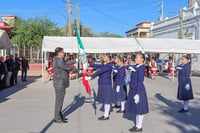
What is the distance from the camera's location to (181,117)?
690 cm

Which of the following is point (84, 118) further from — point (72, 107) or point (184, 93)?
point (184, 93)

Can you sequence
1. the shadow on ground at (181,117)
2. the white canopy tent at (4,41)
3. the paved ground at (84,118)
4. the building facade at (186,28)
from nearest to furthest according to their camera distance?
1. the paved ground at (84,118)
2. the shadow on ground at (181,117)
3. the white canopy tent at (4,41)
4. the building facade at (186,28)

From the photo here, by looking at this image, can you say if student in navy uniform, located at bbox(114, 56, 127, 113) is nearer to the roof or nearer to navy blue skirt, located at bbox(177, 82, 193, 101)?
navy blue skirt, located at bbox(177, 82, 193, 101)

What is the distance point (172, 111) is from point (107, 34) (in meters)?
63.2

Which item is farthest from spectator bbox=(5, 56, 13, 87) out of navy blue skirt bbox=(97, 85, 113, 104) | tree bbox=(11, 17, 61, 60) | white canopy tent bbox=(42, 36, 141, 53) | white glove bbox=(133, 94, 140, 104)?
tree bbox=(11, 17, 61, 60)

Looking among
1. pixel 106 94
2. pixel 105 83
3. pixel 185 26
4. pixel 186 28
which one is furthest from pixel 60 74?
pixel 185 26

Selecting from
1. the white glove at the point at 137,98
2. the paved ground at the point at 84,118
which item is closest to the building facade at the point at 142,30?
the paved ground at the point at 84,118

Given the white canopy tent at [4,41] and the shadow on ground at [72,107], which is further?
the white canopy tent at [4,41]

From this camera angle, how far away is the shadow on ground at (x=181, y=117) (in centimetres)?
586

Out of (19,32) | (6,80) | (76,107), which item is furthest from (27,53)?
(76,107)

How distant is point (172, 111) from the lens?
25.1ft

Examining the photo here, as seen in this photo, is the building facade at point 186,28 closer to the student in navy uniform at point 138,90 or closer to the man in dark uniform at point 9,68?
the man in dark uniform at point 9,68

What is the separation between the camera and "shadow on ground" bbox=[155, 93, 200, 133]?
5.86 m

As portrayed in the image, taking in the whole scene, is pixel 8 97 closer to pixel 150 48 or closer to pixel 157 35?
pixel 150 48
